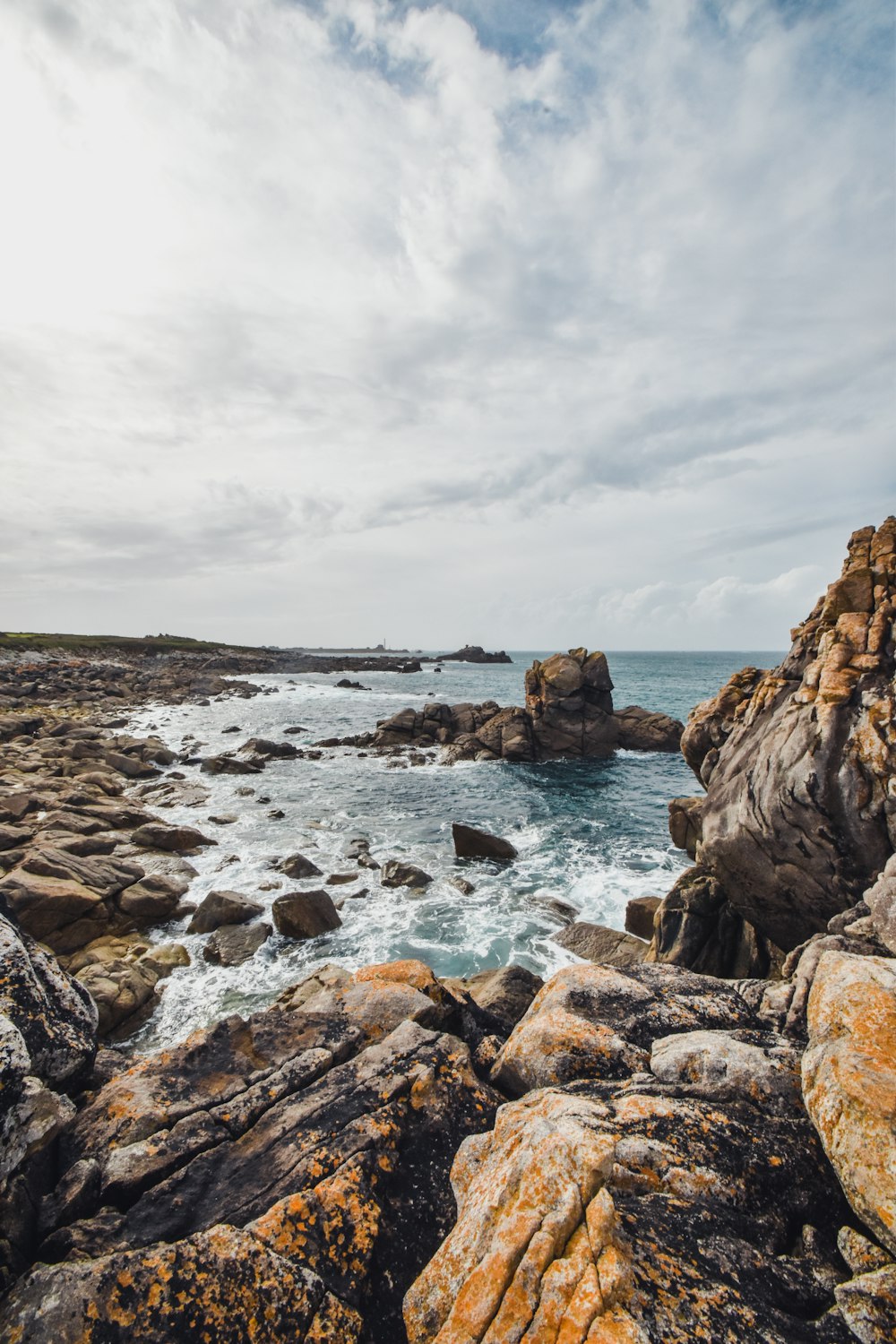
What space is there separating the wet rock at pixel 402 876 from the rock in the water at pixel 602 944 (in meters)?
6.74

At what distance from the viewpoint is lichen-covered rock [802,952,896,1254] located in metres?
4.49

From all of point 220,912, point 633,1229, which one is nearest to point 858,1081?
point 633,1229

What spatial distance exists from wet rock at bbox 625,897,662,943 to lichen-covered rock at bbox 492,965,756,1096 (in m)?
11.9

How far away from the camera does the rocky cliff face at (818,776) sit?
12602mm

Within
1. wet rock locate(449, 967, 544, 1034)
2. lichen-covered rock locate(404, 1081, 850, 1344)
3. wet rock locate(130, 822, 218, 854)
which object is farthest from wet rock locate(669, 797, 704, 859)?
wet rock locate(130, 822, 218, 854)

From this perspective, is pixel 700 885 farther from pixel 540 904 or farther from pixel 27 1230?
pixel 27 1230

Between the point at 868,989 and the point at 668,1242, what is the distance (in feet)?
11.9

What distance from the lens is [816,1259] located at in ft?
14.8

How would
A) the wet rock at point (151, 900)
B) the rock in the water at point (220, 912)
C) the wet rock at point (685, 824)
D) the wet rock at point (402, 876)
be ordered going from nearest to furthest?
the wet rock at point (151, 900) < the rock in the water at point (220, 912) < the wet rock at point (402, 876) < the wet rock at point (685, 824)

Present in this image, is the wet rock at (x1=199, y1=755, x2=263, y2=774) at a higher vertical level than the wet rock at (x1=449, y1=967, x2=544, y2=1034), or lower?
lower

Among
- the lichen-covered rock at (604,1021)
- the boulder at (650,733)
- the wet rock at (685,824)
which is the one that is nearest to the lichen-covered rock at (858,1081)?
the lichen-covered rock at (604,1021)

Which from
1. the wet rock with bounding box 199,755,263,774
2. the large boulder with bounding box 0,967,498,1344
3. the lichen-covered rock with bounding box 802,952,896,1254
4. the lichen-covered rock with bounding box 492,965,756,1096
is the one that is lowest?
the wet rock with bounding box 199,755,263,774

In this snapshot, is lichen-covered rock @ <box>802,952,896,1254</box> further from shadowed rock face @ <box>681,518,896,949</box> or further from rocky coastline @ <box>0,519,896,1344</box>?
shadowed rock face @ <box>681,518,896,949</box>

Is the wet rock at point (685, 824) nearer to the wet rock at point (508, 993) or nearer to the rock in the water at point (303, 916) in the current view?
the wet rock at point (508, 993)
